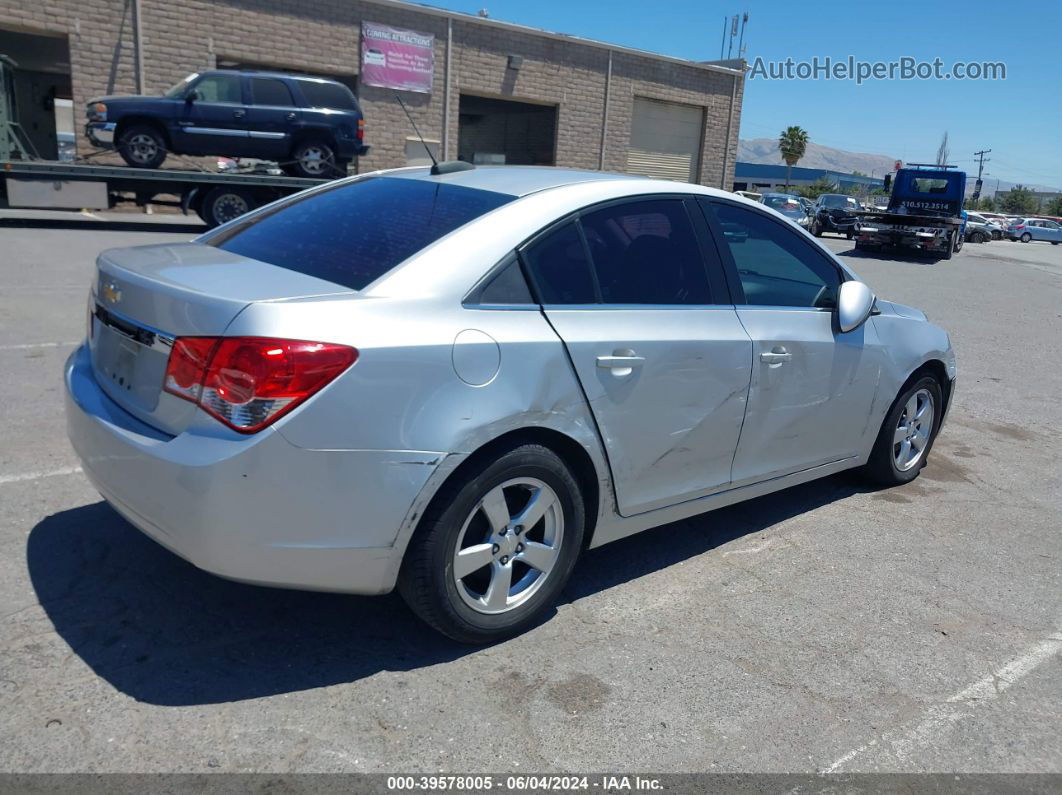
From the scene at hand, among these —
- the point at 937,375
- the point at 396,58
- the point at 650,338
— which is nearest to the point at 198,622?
the point at 650,338

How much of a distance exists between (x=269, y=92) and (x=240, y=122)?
2.73 ft

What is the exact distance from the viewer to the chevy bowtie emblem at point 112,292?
10.5 ft

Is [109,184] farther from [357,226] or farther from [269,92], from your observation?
[357,226]

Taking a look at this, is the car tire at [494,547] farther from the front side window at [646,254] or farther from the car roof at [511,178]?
the car roof at [511,178]

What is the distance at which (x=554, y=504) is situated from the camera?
3322 mm

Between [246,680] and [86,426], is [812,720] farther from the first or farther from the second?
[86,426]

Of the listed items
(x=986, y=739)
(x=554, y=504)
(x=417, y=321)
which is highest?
(x=417, y=321)

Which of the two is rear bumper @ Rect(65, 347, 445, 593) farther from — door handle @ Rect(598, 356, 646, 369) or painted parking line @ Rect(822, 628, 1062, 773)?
painted parking line @ Rect(822, 628, 1062, 773)

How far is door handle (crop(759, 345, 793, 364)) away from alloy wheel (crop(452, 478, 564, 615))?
1264 millimetres

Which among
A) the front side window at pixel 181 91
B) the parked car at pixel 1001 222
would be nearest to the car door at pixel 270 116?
the front side window at pixel 181 91

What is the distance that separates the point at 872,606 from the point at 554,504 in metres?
1.51

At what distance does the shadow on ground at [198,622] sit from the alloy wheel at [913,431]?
1872mm

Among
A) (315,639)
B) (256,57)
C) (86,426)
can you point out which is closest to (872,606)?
(315,639)

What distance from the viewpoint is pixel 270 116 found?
712 inches
